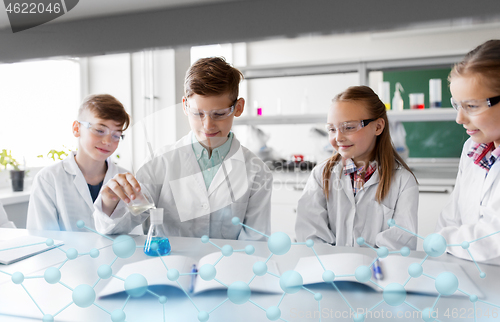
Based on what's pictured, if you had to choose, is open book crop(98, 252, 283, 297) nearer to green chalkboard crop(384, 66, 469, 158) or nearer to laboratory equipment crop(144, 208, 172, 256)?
laboratory equipment crop(144, 208, 172, 256)

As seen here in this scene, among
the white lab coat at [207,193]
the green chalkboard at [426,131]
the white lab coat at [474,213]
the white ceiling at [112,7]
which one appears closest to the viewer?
the white ceiling at [112,7]

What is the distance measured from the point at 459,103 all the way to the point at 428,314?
26.0 inches

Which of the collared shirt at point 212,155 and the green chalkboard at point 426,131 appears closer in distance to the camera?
the collared shirt at point 212,155

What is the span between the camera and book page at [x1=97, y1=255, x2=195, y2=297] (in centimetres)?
54

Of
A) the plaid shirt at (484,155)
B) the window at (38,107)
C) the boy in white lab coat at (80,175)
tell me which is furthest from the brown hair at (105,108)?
the plaid shirt at (484,155)

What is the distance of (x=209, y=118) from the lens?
1163 millimetres

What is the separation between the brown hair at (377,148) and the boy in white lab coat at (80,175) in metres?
0.86

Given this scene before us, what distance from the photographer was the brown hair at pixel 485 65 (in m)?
0.84

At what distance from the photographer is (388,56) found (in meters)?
2.59

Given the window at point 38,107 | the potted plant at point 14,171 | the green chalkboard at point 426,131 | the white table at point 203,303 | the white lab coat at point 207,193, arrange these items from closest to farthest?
the white table at point 203,303 → the white lab coat at point 207,193 → the potted plant at point 14,171 → the window at point 38,107 → the green chalkboard at point 426,131

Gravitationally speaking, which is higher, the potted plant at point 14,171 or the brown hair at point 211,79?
the brown hair at point 211,79
